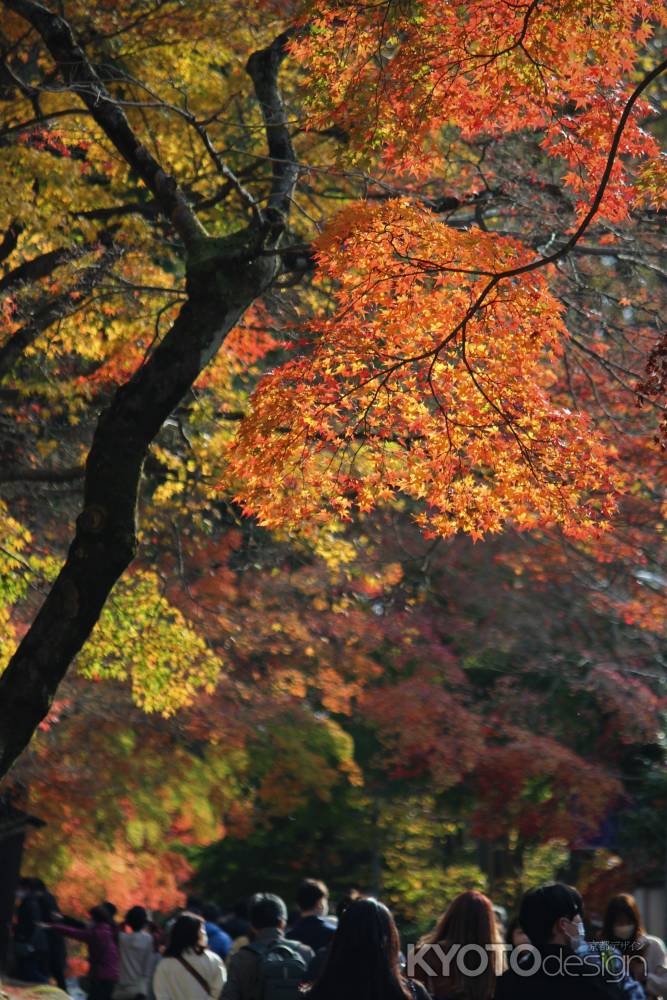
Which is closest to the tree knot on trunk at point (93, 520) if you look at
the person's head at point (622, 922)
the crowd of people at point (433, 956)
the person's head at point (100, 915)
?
the crowd of people at point (433, 956)

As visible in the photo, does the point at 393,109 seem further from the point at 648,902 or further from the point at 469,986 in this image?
the point at 648,902

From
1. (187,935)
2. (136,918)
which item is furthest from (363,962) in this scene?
(136,918)

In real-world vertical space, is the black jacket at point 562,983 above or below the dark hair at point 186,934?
below

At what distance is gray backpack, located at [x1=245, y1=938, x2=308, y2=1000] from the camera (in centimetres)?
711

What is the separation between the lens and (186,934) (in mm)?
8883

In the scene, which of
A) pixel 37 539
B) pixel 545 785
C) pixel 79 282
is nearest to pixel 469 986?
pixel 79 282

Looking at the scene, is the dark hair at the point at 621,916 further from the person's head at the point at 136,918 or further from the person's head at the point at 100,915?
the person's head at the point at 100,915

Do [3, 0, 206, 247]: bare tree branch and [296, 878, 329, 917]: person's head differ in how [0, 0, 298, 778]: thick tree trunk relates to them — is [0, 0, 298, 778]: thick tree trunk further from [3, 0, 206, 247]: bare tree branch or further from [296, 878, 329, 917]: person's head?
[296, 878, 329, 917]: person's head

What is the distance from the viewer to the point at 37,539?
16500 mm

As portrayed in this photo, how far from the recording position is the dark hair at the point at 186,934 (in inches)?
349

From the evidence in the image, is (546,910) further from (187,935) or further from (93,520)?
(93,520)

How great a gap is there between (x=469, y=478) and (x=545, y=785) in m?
13.5

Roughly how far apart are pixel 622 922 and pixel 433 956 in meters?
1.94

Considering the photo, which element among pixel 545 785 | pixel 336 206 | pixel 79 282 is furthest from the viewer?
pixel 545 785
